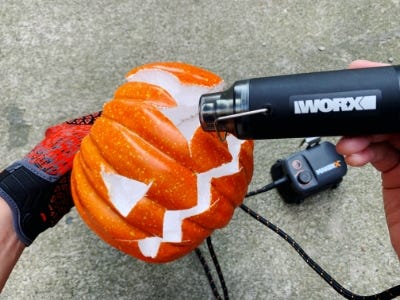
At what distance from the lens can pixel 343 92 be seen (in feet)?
2.13

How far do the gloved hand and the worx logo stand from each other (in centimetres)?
70

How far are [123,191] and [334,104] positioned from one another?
43 centimetres

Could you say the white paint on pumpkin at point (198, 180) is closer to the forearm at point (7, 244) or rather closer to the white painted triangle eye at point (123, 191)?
the white painted triangle eye at point (123, 191)

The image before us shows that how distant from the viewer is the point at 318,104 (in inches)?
25.7

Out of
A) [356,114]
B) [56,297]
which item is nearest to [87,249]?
[56,297]

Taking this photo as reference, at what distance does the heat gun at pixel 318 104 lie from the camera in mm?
646

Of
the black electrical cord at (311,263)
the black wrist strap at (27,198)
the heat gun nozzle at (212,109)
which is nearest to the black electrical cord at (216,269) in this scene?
the black electrical cord at (311,263)

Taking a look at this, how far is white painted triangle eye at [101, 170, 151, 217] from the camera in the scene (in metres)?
0.88

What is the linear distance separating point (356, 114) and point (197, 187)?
1.12 feet

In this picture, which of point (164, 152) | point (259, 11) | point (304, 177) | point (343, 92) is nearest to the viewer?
point (343, 92)

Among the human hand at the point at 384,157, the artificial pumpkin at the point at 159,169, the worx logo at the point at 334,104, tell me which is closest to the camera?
the worx logo at the point at 334,104

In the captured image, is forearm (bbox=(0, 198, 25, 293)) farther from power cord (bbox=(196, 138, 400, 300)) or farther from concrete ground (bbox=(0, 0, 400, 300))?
power cord (bbox=(196, 138, 400, 300))

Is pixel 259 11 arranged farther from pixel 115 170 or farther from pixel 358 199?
pixel 115 170

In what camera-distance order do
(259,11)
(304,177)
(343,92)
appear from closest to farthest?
(343,92)
(304,177)
(259,11)
